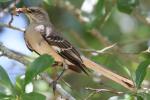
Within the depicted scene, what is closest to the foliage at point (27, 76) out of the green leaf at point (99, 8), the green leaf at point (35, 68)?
the green leaf at point (35, 68)

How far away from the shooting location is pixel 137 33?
24.1ft

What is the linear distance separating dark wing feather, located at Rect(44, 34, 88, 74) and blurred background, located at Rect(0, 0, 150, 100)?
0.12 metres

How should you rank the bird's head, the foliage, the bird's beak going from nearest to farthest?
the foliage < the bird's beak < the bird's head

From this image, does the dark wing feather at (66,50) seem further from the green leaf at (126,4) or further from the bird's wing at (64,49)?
the green leaf at (126,4)

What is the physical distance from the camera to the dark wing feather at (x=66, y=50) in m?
5.03

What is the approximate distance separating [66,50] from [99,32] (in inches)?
54.3

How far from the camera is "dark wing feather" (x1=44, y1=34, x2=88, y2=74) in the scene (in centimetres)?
503

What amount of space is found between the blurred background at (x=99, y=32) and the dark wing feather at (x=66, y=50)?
0.40 feet

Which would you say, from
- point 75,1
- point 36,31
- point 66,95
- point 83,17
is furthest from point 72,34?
point 66,95

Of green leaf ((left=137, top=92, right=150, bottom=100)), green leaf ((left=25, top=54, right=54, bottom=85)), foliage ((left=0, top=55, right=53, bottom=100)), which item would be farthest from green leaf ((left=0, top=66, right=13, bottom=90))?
green leaf ((left=137, top=92, right=150, bottom=100))

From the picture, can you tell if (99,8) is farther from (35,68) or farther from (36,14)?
(35,68)

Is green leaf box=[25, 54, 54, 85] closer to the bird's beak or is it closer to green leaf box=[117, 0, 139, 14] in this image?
the bird's beak

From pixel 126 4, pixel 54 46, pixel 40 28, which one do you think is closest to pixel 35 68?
pixel 54 46

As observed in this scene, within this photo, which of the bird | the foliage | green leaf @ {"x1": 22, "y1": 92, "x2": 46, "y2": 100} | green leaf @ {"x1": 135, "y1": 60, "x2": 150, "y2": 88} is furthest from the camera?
the bird
